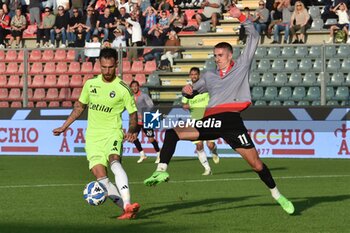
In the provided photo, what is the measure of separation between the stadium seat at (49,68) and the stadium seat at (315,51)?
8.76 meters

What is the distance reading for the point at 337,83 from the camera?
97.7ft

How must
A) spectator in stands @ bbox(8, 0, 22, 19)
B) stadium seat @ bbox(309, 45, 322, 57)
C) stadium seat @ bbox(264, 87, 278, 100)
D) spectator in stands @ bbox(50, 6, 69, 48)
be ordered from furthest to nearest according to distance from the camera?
spectator in stands @ bbox(8, 0, 22, 19) → spectator in stands @ bbox(50, 6, 69, 48) → stadium seat @ bbox(264, 87, 278, 100) → stadium seat @ bbox(309, 45, 322, 57)

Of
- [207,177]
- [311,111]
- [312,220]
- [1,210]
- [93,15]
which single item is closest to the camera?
[312,220]

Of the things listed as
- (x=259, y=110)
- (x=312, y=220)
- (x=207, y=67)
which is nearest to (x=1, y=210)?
(x=312, y=220)

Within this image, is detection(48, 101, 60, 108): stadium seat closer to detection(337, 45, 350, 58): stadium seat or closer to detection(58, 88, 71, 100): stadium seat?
detection(58, 88, 71, 100): stadium seat

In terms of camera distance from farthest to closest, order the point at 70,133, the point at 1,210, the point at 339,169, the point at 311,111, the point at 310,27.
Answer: the point at 310,27, the point at 70,133, the point at 311,111, the point at 339,169, the point at 1,210

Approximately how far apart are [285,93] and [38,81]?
8185 mm

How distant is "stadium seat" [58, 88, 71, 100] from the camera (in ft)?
105

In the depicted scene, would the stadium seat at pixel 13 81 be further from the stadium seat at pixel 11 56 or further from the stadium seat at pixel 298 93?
the stadium seat at pixel 298 93

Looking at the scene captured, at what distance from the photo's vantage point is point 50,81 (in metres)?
33.3

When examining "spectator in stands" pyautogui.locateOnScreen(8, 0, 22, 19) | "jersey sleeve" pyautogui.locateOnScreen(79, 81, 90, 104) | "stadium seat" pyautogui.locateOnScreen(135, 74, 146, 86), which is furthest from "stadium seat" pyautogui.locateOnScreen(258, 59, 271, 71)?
"jersey sleeve" pyautogui.locateOnScreen(79, 81, 90, 104)

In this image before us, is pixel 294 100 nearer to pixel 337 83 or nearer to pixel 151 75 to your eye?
pixel 337 83

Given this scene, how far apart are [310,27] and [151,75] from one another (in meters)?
6.33

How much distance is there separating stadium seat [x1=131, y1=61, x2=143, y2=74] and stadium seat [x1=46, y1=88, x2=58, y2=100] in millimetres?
2709
